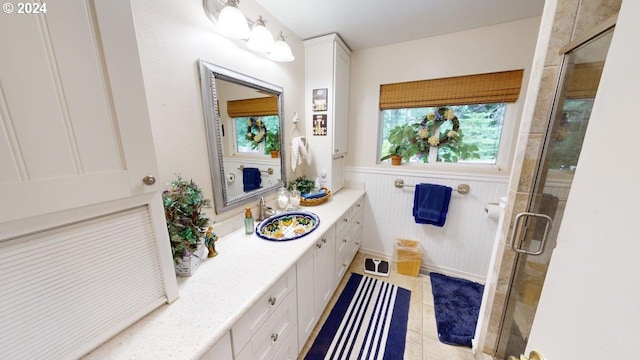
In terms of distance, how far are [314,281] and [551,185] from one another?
1.41 m

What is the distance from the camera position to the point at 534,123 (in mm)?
981

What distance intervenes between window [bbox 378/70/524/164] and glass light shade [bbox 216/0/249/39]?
59.5 inches

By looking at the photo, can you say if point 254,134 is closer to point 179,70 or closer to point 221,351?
point 179,70

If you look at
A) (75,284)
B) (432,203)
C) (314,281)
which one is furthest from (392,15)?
(75,284)

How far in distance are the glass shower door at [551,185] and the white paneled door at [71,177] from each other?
1.60 m

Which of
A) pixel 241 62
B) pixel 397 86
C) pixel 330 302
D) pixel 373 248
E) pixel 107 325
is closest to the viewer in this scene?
pixel 107 325

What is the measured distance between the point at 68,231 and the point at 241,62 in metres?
1.24

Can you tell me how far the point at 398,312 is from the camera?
1713mm

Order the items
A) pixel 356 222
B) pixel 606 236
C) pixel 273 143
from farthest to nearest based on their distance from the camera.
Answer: pixel 356 222
pixel 273 143
pixel 606 236

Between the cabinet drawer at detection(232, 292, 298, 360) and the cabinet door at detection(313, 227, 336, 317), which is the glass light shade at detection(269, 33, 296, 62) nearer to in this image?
the cabinet door at detection(313, 227, 336, 317)

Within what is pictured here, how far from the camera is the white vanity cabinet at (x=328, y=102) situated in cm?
190

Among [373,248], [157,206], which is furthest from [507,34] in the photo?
[157,206]

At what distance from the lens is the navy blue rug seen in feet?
4.94

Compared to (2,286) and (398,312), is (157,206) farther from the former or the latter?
(398,312)
